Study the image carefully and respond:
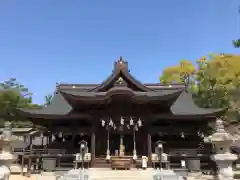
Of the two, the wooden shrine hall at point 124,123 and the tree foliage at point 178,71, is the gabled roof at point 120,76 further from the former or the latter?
the tree foliage at point 178,71

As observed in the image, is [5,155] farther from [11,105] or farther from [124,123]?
[11,105]

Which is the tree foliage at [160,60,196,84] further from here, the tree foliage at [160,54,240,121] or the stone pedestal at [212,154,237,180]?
the stone pedestal at [212,154,237,180]

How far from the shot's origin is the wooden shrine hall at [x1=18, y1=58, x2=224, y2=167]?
1820 cm

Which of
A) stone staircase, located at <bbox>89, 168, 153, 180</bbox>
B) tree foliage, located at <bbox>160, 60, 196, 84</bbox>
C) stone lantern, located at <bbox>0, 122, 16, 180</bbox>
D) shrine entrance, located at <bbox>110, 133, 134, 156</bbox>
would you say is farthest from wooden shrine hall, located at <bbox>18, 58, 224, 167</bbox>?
tree foliage, located at <bbox>160, 60, 196, 84</bbox>

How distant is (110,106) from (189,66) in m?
33.8

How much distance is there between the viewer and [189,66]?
4866cm

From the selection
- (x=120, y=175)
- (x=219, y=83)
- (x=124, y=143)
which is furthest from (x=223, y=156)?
(x=219, y=83)

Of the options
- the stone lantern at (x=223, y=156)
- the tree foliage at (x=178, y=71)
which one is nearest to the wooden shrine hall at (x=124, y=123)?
the stone lantern at (x=223, y=156)

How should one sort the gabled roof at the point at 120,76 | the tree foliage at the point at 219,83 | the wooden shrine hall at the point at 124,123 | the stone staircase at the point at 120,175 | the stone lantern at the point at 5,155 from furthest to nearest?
the tree foliage at the point at 219,83
the gabled roof at the point at 120,76
the wooden shrine hall at the point at 124,123
the stone staircase at the point at 120,175
the stone lantern at the point at 5,155

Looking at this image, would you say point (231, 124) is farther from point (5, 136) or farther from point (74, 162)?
point (5, 136)

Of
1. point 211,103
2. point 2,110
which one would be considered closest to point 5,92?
point 2,110

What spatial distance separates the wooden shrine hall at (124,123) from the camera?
18.2 meters

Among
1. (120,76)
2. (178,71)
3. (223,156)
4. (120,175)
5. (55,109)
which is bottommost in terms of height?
(120,175)

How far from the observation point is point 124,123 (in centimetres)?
1894
